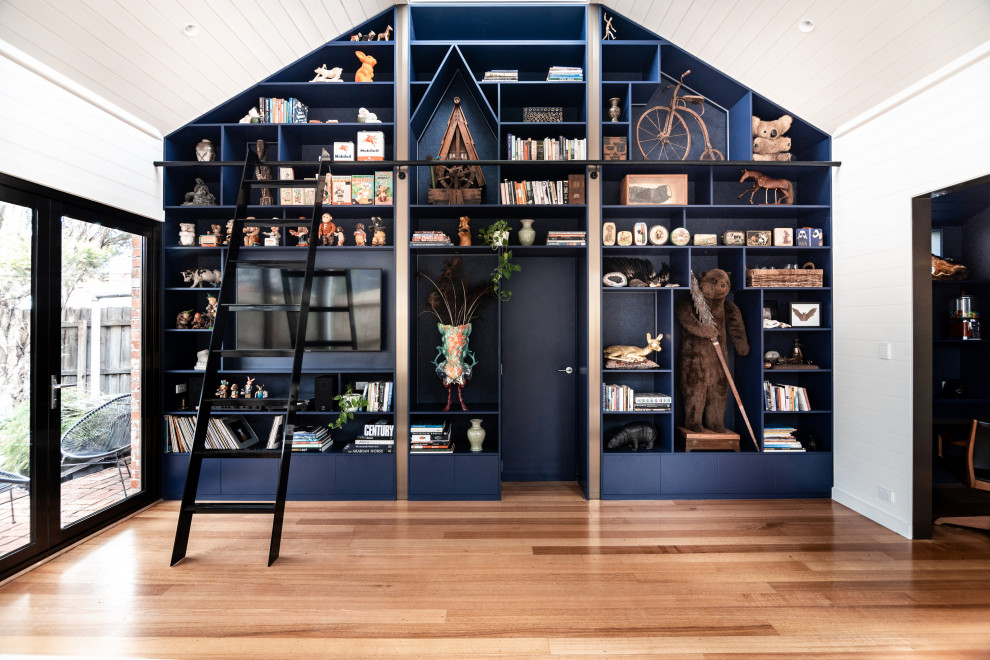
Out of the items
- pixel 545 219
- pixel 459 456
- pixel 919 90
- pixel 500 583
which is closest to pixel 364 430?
pixel 459 456

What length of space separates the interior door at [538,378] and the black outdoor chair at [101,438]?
9.58 feet

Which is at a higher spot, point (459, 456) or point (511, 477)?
point (459, 456)

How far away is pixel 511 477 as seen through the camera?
430 centimetres

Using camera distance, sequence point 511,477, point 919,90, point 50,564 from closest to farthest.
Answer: point 50,564, point 919,90, point 511,477

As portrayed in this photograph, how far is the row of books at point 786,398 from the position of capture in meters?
3.97

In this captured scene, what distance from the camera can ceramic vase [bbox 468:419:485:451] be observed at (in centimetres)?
389

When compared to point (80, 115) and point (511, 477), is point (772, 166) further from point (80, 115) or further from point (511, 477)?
point (80, 115)

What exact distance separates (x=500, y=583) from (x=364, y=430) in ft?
6.06

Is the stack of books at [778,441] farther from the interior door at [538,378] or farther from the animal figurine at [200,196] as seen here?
the animal figurine at [200,196]

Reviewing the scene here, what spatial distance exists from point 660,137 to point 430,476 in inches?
134

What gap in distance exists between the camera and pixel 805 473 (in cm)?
393

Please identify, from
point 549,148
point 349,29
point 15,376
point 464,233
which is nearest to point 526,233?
point 464,233

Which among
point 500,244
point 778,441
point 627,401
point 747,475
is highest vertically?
point 500,244

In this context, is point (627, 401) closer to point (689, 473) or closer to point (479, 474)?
point (689, 473)
